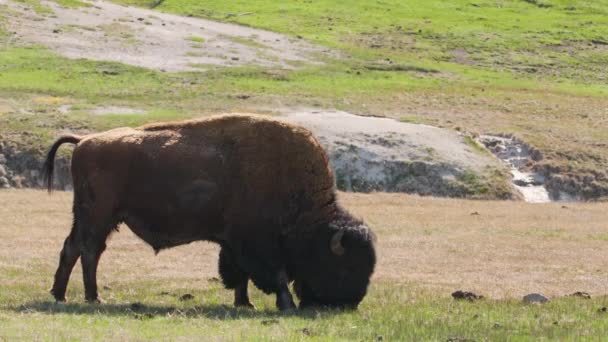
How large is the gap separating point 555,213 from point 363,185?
25.5 feet

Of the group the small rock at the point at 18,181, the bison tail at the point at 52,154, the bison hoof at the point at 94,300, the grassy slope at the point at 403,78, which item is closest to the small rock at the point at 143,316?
the bison hoof at the point at 94,300

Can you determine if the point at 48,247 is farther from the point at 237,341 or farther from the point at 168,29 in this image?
the point at 168,29

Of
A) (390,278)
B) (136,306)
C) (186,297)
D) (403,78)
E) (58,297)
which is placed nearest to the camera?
(136,306)

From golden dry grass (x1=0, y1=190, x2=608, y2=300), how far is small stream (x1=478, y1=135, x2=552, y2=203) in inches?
110

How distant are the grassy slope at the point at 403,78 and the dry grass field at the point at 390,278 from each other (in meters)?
11.3

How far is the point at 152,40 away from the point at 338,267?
175 ft

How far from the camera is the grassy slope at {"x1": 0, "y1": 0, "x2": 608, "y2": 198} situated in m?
49.1

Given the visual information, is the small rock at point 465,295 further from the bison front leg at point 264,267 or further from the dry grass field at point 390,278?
the bison front leg at point 264,267

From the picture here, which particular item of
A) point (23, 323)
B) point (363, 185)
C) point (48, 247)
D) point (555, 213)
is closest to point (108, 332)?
point (23, 323)

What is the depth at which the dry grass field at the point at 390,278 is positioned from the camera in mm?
13297

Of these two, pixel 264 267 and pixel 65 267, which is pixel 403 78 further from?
pixel 264 267

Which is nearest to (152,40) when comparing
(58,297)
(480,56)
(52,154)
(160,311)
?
(480,56)

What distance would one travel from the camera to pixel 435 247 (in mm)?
26922

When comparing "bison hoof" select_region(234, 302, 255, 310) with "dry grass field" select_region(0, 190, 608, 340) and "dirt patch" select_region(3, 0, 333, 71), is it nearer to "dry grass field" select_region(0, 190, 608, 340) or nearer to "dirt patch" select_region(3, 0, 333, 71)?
"dry grass field" select_region(0, 190, 608, 340)
